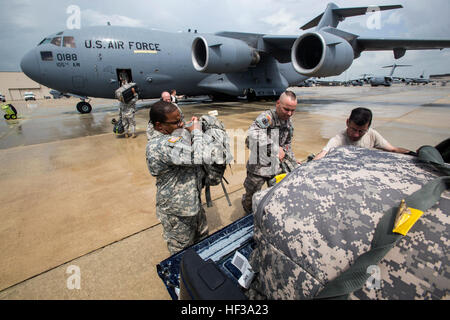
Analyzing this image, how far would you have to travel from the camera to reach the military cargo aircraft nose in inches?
337

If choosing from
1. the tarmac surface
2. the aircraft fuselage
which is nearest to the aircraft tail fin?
the aircraft fuselage

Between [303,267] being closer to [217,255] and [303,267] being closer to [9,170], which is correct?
[217,255]

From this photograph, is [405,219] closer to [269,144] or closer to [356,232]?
[356,232]

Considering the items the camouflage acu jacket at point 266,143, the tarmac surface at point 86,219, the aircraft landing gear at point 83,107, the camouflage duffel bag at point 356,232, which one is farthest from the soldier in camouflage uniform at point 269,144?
the aircraft landing gear at point 83,107

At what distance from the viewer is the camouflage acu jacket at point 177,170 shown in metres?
1.50

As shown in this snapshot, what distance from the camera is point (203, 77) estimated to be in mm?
11992

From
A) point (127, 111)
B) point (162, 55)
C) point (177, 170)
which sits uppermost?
point (162, 55)

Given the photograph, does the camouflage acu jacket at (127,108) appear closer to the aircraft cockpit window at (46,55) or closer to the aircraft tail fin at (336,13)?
the aircraft cockpit window at (46,55)

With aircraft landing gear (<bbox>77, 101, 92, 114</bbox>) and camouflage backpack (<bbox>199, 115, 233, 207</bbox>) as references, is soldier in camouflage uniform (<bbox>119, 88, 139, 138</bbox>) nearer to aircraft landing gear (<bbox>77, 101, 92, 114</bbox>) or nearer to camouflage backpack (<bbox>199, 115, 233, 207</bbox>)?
camouflage backpack (<bbox>199, 115, 233, 207</bbox>)

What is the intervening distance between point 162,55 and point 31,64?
17.3ft

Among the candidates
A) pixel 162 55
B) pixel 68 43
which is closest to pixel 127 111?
pixel 162 55

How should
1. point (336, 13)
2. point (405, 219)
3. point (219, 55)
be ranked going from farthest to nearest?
point (336, 13) < point (219, 55) < point (405, 219)

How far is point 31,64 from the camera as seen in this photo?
865 centimetres

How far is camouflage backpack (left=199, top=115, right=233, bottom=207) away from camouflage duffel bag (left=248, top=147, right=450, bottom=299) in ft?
2.07
